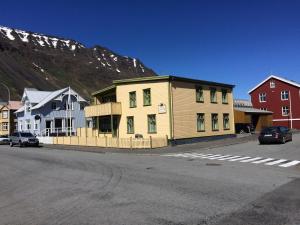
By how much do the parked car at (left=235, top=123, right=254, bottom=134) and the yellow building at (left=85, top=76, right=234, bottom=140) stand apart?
8487 mm

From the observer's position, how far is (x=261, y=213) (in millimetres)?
7988

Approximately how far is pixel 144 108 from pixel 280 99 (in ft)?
112

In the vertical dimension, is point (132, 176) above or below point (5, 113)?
below

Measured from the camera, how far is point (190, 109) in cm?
3591

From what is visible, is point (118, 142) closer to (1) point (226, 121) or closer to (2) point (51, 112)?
(1) point (226, 121)

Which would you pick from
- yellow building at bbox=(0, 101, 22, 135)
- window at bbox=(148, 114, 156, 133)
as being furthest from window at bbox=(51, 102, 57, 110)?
window at bbox=(148, 114, 156, 133)

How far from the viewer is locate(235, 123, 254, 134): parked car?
1953 inches

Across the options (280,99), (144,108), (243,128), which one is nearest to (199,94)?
(144,108)

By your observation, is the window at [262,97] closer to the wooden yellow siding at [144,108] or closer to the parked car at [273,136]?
the parked car at [273,136]

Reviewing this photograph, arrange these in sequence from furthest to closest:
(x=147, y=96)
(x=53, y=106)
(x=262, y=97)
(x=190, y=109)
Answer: (x=262, y=97) → (x=53, y=106) → (x=190, y=109) → (x=147, y=96)

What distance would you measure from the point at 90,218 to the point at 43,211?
58.5 inches

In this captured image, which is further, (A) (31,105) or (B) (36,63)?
(B) (36,63)

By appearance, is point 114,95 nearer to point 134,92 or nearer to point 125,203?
point 134,92

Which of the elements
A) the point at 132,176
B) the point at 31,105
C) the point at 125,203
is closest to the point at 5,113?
the point at 31,105
